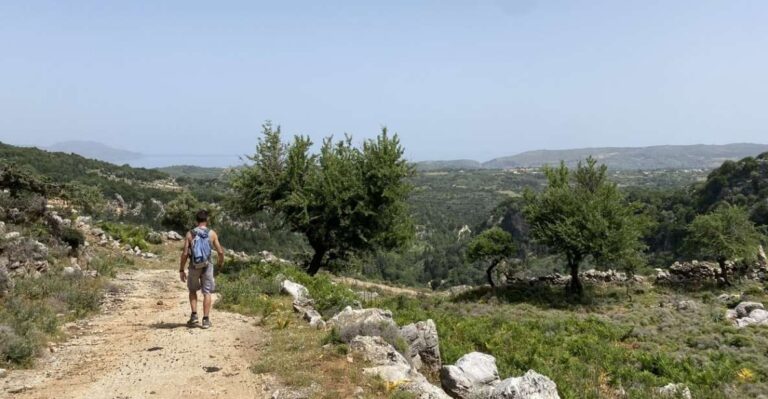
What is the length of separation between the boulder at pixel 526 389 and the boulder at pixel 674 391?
12.5 ft

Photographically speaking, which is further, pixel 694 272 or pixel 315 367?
pixel 694 272

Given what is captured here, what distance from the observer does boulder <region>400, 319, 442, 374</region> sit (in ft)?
32.3

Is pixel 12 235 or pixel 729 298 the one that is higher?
pixel 12 235

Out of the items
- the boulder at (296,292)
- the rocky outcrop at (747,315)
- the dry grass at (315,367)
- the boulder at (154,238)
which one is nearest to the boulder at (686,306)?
the rocky outcrop at (747,315)

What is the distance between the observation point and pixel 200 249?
34.3 feet

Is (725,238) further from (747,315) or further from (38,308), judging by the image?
(38,308)

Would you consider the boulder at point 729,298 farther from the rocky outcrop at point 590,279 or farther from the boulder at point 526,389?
the boulder at point 526,389

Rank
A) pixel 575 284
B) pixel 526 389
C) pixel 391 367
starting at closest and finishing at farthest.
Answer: pixel 526 389
pixel 391 367
pixel 575 284

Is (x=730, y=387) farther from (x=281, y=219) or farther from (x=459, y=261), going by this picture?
(x=459, y=261)

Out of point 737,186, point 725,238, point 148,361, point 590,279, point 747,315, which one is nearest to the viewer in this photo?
point 148,361

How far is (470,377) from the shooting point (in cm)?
895

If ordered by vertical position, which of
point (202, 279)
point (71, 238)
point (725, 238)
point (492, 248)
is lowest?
point (492, 248)

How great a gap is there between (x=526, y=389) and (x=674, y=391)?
17.5 ft

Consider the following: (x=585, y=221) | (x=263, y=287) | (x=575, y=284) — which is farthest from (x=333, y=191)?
(x=575, y=284)
